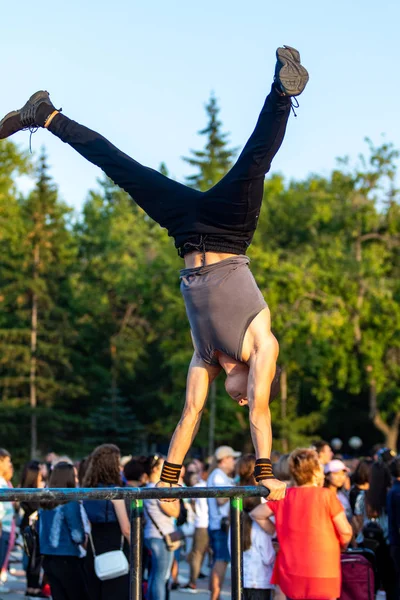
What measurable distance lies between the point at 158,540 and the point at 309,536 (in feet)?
8.46

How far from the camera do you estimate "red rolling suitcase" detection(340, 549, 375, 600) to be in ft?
23.1

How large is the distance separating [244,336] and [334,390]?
140ft

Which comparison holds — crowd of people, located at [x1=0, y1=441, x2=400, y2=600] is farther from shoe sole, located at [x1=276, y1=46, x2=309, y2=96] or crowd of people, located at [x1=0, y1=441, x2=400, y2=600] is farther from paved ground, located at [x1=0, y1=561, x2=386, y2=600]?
shoe sole, located at [x1=276, y1=46, x2=309, y2=96]

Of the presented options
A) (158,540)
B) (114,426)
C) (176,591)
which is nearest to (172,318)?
(114,426)

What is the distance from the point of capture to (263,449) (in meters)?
4.58

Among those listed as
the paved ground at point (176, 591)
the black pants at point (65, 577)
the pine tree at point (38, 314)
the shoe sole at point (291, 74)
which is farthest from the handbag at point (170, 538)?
the pine tree at point (38, 314)

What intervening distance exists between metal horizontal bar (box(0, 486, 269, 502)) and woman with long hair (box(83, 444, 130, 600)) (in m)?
3.41

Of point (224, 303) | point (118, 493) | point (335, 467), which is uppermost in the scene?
point (224, 303)

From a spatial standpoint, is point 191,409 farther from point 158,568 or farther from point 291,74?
point 158,568

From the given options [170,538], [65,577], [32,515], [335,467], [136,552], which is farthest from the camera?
[32,515]

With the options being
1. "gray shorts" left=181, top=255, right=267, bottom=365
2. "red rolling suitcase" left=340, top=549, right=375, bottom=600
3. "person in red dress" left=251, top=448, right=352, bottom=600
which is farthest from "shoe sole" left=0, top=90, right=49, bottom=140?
"red rolling suitcase" left=340, top=549, right=375, bottom=600

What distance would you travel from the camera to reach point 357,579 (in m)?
7.06

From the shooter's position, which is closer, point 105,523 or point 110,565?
point 110,565

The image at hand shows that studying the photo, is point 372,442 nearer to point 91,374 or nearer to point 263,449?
point 91,374
